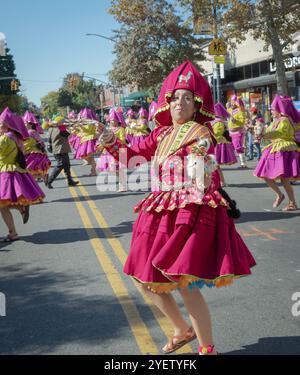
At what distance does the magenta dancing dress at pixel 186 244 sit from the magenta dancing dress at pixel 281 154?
6.27 metres

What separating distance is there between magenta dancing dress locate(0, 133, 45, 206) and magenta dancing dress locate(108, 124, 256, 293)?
4955 mm

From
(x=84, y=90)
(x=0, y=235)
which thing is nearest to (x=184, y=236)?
(x=0, y=235)

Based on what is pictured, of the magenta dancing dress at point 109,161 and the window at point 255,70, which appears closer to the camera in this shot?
the magenta dancing dress at point 109,161

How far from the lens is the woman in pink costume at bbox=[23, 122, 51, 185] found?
14062 millimetres

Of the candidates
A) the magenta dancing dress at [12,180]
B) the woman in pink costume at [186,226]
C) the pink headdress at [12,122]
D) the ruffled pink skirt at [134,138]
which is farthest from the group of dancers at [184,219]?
the ruffled pink skirt at [134,138]

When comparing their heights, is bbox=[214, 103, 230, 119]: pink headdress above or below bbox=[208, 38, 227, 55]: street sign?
below

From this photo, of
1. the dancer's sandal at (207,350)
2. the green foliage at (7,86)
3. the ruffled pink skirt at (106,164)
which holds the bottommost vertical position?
the dancer's sandal at (207,350)

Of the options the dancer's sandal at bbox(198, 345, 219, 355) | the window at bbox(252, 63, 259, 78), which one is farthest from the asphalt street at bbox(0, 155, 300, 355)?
the window at bbox(252, 63, 259, 78)

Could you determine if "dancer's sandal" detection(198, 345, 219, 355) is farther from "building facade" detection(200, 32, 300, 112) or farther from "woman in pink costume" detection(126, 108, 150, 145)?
"building facade" detection(200, 32, 300, 112)

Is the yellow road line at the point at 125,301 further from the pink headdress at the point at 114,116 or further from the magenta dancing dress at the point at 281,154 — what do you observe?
the pink headdress at the point at 114,116

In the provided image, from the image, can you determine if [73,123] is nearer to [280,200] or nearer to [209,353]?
[209,353]

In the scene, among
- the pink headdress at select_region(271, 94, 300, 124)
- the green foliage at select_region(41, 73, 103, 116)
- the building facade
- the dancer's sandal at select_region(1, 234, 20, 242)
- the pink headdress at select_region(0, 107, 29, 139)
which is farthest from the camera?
the green foliage at select_region(41, 73, 103, 116)

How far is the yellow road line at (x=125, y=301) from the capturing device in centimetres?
439
